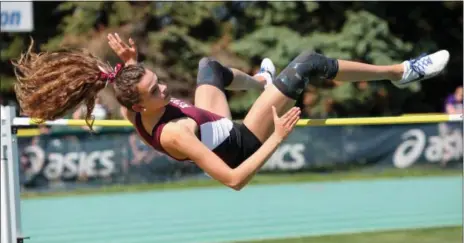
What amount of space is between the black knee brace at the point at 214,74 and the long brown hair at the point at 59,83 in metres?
0.77

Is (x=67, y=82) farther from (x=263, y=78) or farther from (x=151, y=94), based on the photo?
(x=263, y=78)

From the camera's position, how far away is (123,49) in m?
4.31

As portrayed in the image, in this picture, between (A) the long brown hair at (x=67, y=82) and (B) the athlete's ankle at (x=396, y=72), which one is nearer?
(A) the long brown hair at (x=67, y=82)

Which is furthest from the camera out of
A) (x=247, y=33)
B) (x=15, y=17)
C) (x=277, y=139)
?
(x=247, y=33)

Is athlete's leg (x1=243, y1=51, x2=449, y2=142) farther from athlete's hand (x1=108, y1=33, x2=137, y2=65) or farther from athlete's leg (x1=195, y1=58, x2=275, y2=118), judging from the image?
athlete's hand (x1=108, y1=33, x2=137, y2=65)

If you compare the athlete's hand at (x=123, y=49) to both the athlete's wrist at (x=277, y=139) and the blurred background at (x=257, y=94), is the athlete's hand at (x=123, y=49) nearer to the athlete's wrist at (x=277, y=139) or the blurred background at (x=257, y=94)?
the athlete's wrist at (x=277, y=139)

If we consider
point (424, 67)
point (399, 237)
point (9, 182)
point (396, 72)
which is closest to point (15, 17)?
point (9, 182)

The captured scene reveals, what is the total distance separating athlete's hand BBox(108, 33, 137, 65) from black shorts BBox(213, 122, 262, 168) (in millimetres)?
677

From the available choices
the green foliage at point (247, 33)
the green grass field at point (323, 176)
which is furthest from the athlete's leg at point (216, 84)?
the green foliage at point (247, 33)

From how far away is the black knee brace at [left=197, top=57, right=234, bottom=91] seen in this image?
16.2ft

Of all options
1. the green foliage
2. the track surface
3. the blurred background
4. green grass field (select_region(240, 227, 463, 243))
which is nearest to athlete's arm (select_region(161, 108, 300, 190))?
the blurred background

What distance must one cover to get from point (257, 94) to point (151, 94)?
38.5 feet

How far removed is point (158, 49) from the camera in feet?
58.7

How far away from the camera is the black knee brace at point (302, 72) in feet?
15.1
